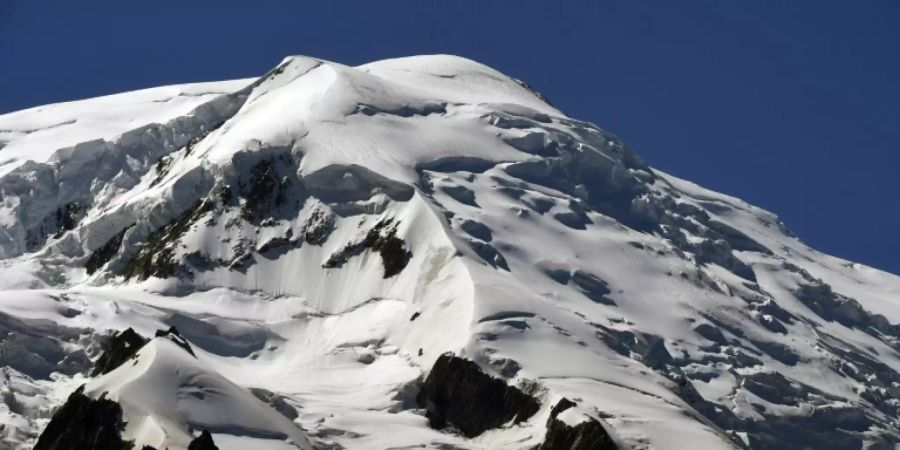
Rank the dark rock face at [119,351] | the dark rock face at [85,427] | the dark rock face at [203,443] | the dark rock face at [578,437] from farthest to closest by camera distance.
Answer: the dark rock face at [119,351], the dark rock face at [578,437], the dark rock face at [85,427], the dark rock face at [203,443]

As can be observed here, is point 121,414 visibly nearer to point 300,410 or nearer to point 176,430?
point 176,430

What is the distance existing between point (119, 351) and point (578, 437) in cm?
4216

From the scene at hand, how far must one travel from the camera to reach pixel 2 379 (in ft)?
650

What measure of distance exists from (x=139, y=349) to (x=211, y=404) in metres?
14.7

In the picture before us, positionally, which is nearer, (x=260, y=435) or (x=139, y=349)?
(x=260, y=435)

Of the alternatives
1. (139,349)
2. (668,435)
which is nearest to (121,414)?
(139,349)

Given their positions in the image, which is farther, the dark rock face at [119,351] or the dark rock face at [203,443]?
the dark rock face at [119,351]

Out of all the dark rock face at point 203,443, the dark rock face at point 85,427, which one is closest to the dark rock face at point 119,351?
the dark rock face at point 85,427

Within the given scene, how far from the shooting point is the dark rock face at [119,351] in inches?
7636

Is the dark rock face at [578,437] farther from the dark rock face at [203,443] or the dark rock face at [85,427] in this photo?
the dark rock face at [85,427]

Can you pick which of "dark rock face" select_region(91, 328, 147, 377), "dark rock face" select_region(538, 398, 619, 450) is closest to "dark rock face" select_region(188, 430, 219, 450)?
"dark rock face" select_region(91, 328, 147, 377)

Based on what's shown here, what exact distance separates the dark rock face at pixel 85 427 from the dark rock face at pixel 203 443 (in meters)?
5.05

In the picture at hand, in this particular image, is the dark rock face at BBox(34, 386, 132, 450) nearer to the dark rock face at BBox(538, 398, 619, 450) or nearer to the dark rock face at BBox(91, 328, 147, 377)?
the dark rock face at BBox(91, 328, 147, 377)

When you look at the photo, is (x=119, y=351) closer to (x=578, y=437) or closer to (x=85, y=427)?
(x=85, y=427)
